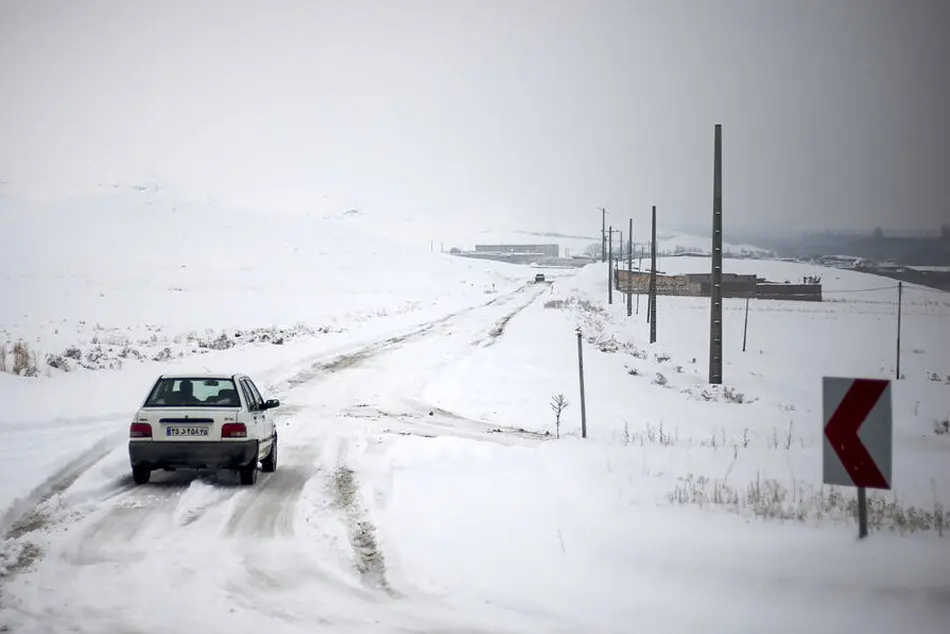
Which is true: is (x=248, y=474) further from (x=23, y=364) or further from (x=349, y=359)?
(x=349, y=359)

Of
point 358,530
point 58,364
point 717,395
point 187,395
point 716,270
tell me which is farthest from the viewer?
point 716,270

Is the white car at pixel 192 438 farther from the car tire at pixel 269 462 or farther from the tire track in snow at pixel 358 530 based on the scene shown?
the tire track in snow at pixel 358 530

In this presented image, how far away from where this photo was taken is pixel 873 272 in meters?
96.6

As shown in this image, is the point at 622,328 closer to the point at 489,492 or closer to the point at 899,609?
the point at 489,492

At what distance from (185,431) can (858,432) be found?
8.42 m

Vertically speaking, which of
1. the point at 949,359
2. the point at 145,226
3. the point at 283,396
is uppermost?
the point at 145,226

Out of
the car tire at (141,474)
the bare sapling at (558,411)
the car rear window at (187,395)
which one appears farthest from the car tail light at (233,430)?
the bare sapling at (558,411)

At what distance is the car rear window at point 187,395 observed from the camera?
10.6m

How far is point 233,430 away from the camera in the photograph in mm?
10289

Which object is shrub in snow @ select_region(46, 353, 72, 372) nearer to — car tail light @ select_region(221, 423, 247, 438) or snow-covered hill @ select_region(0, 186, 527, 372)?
snow-covered hill @ select_region(0, 186, 527, 372)

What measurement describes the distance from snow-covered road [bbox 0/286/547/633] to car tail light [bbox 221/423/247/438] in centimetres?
78

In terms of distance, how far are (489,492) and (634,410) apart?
11.9 meters

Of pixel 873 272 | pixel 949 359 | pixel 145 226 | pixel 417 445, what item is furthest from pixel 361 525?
pixel 145 226

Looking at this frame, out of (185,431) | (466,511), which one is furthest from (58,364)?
(466,511)
